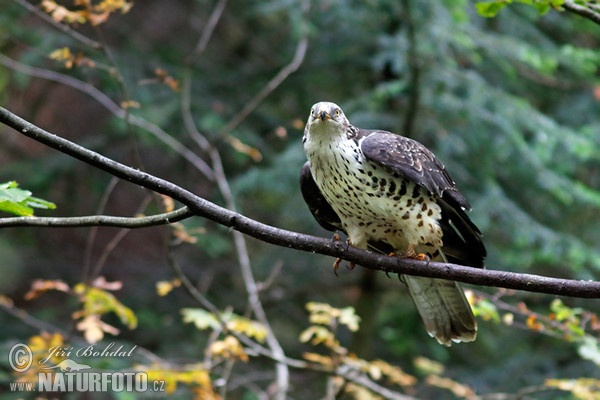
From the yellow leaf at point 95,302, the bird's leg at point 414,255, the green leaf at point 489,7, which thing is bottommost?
the yellow leaf at point 95,302

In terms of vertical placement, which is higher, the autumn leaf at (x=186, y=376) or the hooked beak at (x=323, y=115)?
the hooked beak at (x=323, y=115)

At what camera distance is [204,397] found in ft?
14.1

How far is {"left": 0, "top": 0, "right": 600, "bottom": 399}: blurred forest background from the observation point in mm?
5895

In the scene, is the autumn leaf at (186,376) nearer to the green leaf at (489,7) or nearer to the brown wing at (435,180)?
the brown wing at (435,180)

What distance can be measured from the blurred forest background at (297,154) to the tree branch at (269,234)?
2.27 metres

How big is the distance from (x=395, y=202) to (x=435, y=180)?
0.88 feet

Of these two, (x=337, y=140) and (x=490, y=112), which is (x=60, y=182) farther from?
(x=337, y=140)

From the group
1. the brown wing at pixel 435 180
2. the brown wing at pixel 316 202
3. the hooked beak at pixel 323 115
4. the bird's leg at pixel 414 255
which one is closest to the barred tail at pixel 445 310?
the brown wing at pixel 435 180

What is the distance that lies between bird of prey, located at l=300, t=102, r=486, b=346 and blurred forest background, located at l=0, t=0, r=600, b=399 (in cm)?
125

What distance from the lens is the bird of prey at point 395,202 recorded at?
3.31m

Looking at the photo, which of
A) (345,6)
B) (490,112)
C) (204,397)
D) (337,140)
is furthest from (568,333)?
(345,6)

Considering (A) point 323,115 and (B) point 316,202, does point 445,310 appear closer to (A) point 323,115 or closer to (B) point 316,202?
(B) point 316,202

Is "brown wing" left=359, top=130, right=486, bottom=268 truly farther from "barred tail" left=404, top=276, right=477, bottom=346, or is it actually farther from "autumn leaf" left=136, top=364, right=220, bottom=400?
"autumn leaf" left=136, top=364, right=220, bottom=400

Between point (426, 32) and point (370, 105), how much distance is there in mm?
785
